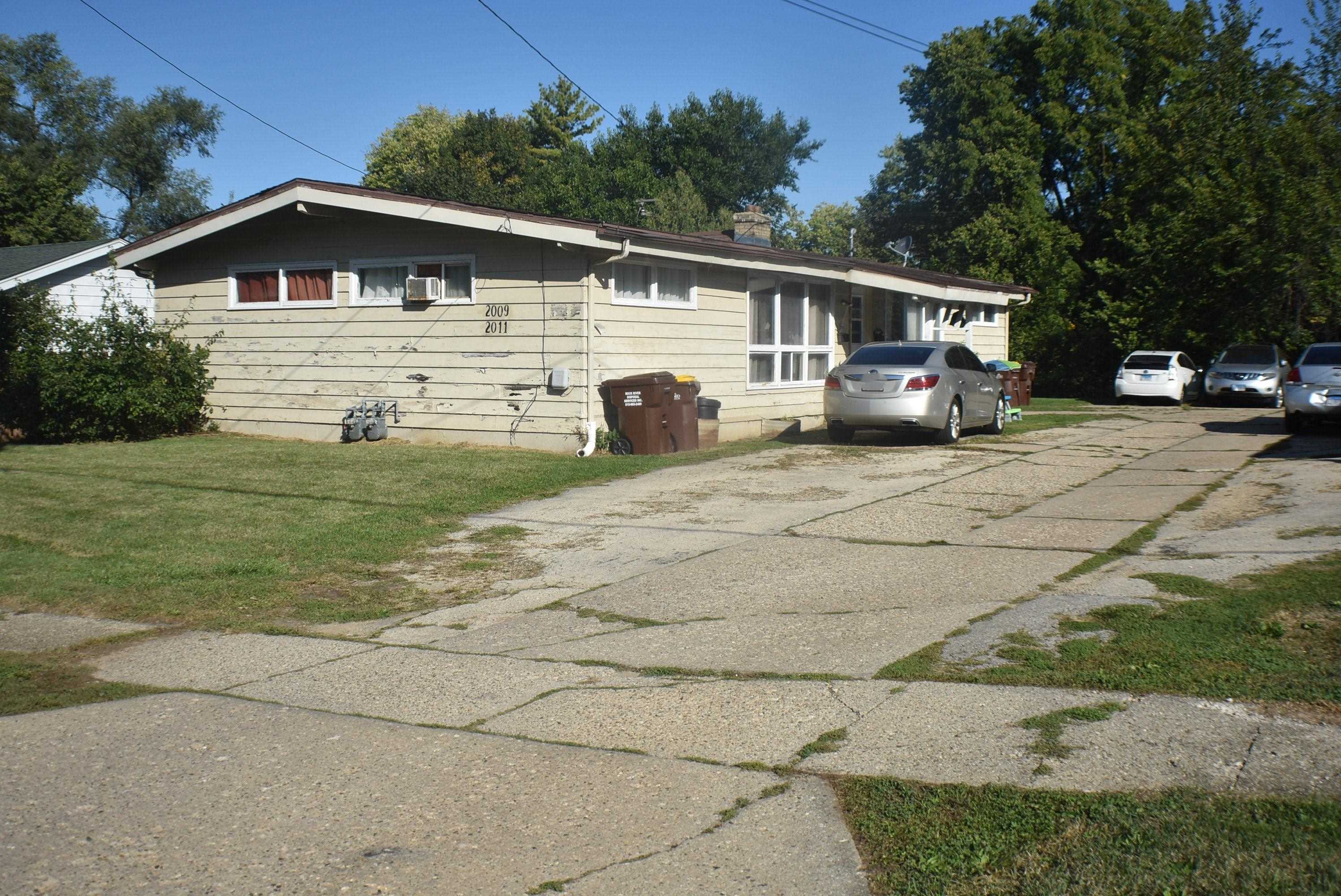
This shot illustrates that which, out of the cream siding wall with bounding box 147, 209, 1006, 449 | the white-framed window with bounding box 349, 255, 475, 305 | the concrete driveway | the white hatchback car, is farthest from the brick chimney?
the concrete driveway

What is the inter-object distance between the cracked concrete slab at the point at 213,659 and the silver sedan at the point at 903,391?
10.2 m

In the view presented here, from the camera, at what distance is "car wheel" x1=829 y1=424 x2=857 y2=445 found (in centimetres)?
1688

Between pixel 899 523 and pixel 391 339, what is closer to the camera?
pixel 899 523

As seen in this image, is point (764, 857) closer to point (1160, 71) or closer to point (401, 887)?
point (401, 887)

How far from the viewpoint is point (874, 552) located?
352 inches

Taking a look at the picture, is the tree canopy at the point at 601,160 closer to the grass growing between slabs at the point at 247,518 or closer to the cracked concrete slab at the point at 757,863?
the grass growing between slabs at the point at 247,518

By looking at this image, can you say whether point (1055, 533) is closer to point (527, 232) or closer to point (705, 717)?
point (705, 717)

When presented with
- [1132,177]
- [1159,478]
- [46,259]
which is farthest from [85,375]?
[1132,177]

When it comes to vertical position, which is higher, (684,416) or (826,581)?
(684,416)

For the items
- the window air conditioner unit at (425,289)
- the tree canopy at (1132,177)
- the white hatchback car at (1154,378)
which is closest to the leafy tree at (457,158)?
the tree canopy at (1132,177)

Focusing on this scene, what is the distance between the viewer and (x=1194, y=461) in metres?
14.3

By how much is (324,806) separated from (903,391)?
12.4m

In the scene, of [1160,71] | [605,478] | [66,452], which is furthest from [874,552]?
[1160,71]

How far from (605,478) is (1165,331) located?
24.9m
